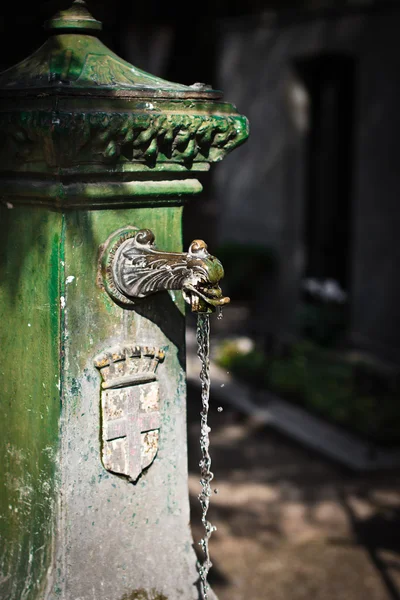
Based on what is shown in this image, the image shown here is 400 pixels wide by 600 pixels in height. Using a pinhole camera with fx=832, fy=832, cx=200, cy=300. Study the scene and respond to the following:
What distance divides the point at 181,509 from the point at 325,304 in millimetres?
7556

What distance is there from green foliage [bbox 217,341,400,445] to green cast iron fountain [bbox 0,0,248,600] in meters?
4.50

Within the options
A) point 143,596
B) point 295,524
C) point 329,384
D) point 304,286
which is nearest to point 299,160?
point 304,286

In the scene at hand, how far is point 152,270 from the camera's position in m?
2.18

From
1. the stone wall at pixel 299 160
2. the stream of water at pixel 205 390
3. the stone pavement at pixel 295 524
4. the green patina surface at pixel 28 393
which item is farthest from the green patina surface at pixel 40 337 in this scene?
the stone wall at pixel 299 160

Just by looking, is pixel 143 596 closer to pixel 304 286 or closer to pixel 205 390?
pixel 205 390

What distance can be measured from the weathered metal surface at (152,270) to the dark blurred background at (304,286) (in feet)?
10.2

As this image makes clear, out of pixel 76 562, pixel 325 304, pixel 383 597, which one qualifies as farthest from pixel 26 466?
pixel 325 304

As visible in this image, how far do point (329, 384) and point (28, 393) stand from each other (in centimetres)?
610

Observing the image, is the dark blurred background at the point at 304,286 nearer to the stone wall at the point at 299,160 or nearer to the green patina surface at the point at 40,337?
the stone wall at the point at 299,160

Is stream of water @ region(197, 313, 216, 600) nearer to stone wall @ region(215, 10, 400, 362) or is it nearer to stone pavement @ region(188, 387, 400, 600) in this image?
stone pavement @ region(188, 387, 400, 600)

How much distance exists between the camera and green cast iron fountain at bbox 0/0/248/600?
2.12 meters

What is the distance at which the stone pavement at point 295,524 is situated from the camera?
4.88m

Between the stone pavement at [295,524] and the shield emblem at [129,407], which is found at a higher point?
the shield emblem at [129,407]

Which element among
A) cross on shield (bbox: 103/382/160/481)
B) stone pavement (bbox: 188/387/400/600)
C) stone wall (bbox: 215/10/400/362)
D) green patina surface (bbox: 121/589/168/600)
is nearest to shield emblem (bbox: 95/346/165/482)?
cross on shield (bbox: 103/382/160/481)
